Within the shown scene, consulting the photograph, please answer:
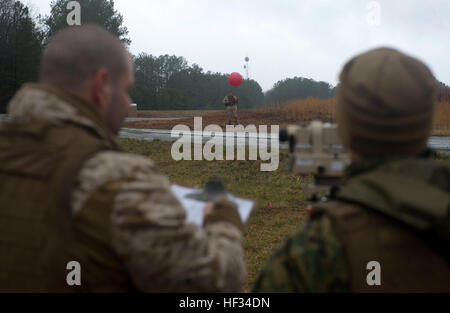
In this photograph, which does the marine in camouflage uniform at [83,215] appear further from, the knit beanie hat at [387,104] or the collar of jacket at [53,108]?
the knit beanie hat at [387,104]

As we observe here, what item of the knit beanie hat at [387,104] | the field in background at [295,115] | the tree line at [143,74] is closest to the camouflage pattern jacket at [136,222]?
the knit beanie hat at [387,104]

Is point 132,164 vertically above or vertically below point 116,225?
above

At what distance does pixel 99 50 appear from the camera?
1703 mm

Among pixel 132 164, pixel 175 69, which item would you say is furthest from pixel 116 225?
pixel 175 69

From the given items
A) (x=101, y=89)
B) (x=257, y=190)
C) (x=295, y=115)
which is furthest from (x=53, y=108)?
(x=295, y=115)

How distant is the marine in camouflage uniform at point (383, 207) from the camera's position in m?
1.46

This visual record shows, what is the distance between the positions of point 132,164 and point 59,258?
0.38 meters

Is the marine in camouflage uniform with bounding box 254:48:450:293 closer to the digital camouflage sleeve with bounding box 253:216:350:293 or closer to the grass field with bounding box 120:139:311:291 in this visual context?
the digital camouflage sleeve with bounding box 253:216:350:293

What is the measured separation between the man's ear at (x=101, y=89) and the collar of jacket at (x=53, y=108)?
0.06 metres

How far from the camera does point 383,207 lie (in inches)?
57.3

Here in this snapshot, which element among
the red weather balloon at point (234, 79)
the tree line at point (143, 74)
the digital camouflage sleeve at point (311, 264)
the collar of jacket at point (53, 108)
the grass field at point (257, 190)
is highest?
the tree line at point (143, 74)

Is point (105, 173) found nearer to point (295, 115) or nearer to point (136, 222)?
point (136, 222)

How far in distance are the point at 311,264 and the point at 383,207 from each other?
30 centimetres
